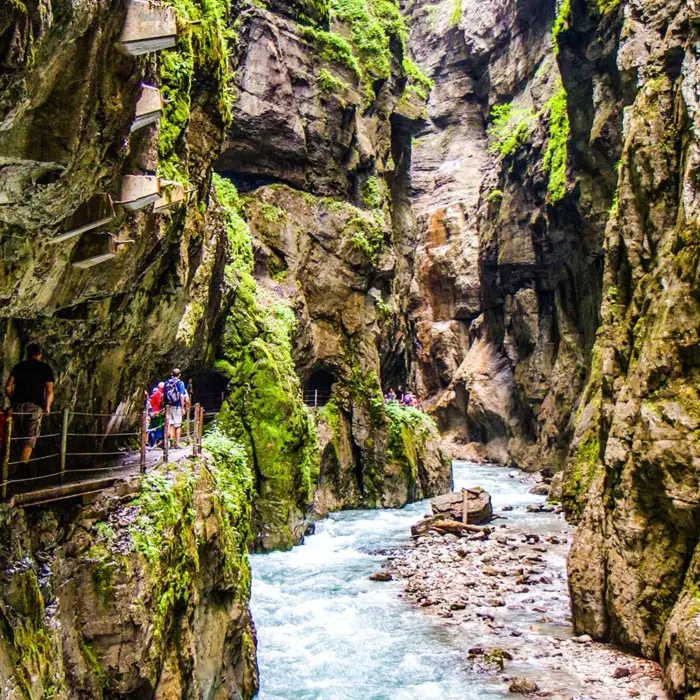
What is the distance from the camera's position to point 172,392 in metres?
14.1

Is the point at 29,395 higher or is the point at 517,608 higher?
the point at 29,395

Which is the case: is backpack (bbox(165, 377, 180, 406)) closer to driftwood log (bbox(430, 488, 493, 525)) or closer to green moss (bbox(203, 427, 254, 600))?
green moss (bbox(203, 427, 254, 600))

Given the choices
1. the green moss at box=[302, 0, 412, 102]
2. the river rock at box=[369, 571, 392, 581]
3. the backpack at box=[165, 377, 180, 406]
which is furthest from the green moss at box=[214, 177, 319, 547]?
the green moss at box=[302, 0, 412, 102]

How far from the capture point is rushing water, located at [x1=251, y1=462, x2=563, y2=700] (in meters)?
11.6

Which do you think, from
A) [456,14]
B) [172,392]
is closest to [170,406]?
[172,392]

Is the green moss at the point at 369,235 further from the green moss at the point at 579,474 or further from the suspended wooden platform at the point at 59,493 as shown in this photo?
the suspended wooden platform at the point at 59,493

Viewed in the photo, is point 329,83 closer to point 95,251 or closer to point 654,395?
point 654,395

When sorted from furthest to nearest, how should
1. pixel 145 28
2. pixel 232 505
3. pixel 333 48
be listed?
1. pixel 333 48
2. pixel 232 505
3. pixel 145 28

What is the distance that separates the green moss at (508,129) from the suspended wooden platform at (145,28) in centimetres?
3536

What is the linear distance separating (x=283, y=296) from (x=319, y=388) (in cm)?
512

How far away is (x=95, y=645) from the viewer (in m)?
6.99

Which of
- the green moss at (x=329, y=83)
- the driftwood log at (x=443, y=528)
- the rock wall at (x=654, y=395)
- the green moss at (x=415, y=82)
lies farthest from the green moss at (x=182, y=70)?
the green moss at (x=415, y=82)

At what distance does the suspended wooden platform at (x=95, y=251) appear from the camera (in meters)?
7.18

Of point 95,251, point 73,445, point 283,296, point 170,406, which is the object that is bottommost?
point 73,445
